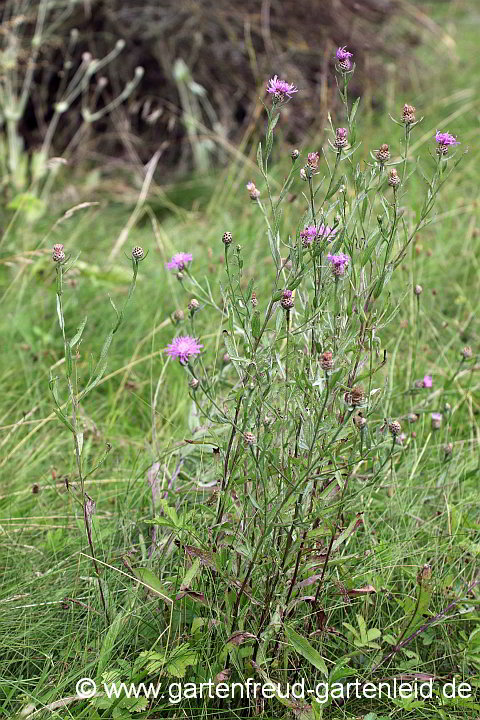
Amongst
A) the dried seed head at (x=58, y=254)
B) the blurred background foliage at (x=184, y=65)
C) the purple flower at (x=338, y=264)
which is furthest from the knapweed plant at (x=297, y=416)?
the blurred background foliage at (x=184, y=65)

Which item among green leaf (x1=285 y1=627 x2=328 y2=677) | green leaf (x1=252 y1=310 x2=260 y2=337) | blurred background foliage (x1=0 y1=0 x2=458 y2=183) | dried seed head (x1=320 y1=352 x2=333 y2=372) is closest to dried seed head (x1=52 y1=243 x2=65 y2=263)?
green leaf (x1=252 y1=310 x2=260 y2=337)

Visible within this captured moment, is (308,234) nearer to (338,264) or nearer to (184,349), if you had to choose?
(338,264)

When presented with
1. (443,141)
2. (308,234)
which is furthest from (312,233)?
(443,141)

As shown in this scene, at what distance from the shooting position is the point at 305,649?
126 centimetres

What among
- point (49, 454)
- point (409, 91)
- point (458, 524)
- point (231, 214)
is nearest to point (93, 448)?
point (49, 454)

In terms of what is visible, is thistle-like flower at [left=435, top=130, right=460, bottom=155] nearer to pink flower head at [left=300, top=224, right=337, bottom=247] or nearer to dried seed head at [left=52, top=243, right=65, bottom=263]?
pink flower head at [left=300, top=224, right=337, bottom=247]

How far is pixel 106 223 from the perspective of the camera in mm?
3449

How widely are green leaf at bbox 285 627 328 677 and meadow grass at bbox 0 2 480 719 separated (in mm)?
108

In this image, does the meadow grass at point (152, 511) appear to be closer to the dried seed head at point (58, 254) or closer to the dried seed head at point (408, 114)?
the dried seed head at point (408, 114)

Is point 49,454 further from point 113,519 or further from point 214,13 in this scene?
point 214,13

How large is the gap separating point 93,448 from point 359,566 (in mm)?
796

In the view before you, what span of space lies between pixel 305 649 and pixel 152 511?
0.46m

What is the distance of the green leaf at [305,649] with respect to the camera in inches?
49.3

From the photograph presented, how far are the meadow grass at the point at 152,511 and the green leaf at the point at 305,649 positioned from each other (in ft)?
0.36
